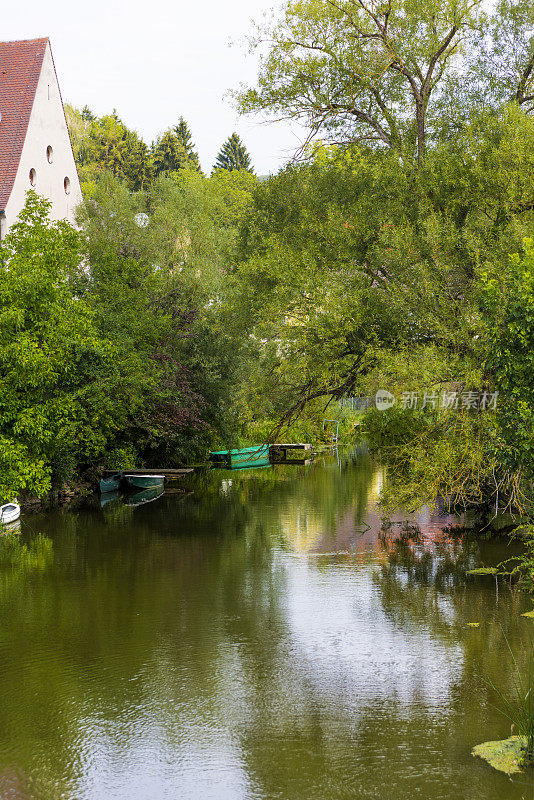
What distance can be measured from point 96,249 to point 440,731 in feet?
91.6

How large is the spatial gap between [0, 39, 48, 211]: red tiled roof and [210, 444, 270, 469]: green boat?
1718 cm

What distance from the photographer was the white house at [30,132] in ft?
114

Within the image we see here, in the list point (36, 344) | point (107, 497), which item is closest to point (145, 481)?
point (107, 497)

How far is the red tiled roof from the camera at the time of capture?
114 feet

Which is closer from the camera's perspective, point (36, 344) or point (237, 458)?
point (36, 344)

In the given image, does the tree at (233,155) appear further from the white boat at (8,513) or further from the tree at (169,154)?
the white boat at (8,513)

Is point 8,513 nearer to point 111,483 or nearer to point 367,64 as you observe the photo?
point 111,483

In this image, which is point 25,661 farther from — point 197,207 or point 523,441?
point 197,207

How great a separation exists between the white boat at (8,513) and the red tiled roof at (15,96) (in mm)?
12778

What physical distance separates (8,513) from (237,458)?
19145 mm

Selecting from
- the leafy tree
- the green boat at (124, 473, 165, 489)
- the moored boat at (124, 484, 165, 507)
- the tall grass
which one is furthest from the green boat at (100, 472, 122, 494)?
the tall grass

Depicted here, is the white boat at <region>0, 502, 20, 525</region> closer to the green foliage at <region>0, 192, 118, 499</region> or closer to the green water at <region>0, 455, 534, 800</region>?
the green foliage at <region>0, 192, 118, 499</region>

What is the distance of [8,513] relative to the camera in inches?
1040

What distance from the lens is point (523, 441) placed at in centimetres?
1040
